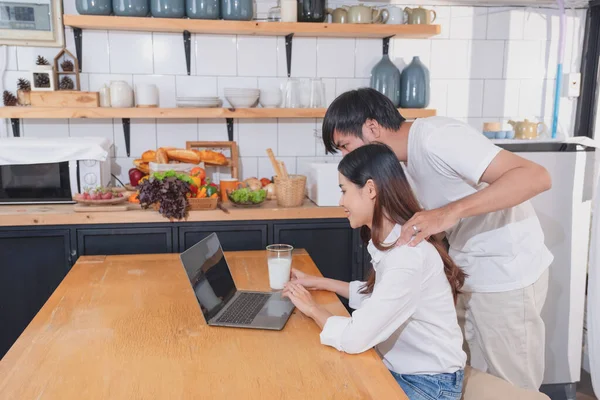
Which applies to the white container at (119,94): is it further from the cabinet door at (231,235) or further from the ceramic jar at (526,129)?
the ceramic jar at (526,129)

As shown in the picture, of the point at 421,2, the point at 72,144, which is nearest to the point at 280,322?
the point at 72,144

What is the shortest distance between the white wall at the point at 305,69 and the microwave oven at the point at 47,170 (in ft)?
1.43

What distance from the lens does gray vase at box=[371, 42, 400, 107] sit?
3188mm

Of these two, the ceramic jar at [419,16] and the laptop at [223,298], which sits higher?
the ceramic jar at [419,16]

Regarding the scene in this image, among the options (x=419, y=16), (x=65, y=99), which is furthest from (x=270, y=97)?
(x=65, y=99)

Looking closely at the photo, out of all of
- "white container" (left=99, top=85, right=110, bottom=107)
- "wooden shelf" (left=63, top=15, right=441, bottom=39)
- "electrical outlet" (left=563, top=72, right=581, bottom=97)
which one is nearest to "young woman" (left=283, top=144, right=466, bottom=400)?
"wooden shelf" (left=63, top=15, right=441, bottom=39)

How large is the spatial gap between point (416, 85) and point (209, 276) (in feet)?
6.70

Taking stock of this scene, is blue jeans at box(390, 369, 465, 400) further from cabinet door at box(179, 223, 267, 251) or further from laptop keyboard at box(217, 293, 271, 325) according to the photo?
cabinet door at box(179, 223, 267, 251)

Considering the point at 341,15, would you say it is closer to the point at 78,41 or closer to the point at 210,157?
the point at 210,157

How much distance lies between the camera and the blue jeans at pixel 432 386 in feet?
4.67

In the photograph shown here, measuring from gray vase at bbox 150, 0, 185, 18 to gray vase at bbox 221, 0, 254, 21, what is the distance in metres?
0.23

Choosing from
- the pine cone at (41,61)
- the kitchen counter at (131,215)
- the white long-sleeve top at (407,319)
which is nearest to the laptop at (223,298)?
the white long-sleeve top at (407,319)

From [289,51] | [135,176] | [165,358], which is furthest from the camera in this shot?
[289,51]

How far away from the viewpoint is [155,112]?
117 inches
